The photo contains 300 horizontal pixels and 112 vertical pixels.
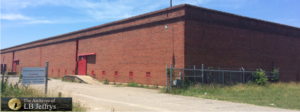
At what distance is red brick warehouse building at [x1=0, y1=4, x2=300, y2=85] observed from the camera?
21234mm

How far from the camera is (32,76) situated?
1213cm

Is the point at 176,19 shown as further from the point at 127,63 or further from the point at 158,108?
the point at 158,108

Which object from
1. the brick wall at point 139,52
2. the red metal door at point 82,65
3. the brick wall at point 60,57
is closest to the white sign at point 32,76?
the brick wall at point 139,52

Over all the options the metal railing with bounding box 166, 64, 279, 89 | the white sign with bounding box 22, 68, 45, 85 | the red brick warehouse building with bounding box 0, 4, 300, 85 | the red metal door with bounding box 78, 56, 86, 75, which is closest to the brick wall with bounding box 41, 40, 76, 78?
the red brick warehouse building with bounding box 0, 4, 300, 85

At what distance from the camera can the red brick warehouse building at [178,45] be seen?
69.7 ft

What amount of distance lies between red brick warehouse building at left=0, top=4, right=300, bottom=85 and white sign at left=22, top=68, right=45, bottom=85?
11.3 meters

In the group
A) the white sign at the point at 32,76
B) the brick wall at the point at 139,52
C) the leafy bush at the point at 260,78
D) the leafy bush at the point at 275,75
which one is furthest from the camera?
the leafy bush at the point at 275,75

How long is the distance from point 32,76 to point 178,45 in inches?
469

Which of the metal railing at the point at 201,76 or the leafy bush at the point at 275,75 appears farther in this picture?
the leafy bush at the point at 275,75

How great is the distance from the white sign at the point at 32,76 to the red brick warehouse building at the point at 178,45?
37.0 ft

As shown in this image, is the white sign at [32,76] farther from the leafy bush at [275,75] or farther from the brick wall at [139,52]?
the leafy bush at [275,75]

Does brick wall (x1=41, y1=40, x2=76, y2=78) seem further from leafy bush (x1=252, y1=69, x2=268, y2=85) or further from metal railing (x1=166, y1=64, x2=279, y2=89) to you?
leafy bush (x1=252, y1=69, x2=268, y2=85)

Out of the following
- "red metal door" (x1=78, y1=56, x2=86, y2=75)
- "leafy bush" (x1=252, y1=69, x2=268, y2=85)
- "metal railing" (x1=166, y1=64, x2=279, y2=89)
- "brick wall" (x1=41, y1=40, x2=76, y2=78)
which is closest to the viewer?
"metal railing" (x1=166, y1=64, x2=279, y2=89)

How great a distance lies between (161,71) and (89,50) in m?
13.3
